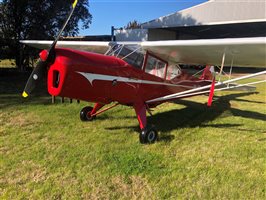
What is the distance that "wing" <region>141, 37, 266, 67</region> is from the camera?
459 cm

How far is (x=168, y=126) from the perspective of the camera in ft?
20.1

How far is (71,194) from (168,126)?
330 centimetres

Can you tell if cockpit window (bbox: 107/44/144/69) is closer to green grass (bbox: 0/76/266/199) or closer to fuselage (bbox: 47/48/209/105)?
fuselage (bbox: 47/48/209/105)

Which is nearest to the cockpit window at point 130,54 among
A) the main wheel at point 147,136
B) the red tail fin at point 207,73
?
the main wheel at point 147,136

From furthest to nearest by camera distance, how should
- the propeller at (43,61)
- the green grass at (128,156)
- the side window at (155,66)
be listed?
the side window at (155,66)
the propeller at (43,61)
the green grass at (128,156)

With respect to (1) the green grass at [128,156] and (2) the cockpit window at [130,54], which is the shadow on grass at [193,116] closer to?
(1) the green grass at [128,156]

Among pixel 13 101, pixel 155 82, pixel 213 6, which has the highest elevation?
pixel 213 6

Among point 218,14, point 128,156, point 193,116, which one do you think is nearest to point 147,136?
point 128,156

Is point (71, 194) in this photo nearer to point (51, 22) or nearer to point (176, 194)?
point (176, 194)

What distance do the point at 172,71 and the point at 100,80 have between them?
95.7 inches

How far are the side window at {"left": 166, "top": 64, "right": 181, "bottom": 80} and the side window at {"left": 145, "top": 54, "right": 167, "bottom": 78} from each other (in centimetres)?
23

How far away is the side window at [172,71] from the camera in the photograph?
644 centimetres

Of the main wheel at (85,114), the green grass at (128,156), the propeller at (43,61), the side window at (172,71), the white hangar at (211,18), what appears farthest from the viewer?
the white hangar at (211,18)

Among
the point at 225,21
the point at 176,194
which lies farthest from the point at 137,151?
the point at 225,21
